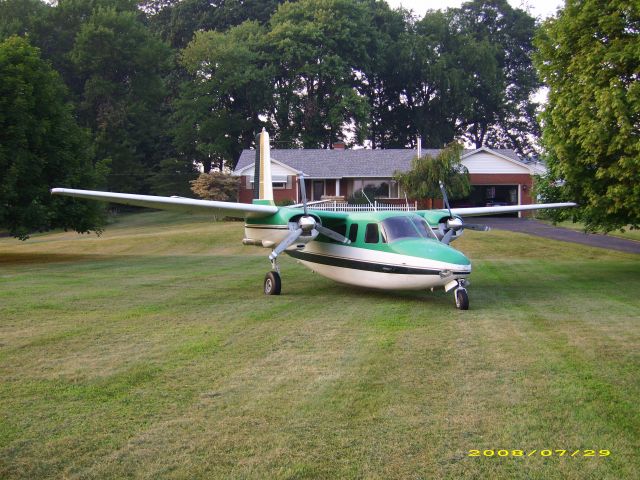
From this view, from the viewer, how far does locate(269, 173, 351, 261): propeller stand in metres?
16.4

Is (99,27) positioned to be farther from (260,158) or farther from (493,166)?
(260,158)

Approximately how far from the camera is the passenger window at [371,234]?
15822mm

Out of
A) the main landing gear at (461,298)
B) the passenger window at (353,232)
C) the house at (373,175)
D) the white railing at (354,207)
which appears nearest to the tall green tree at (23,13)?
the house at (373,175)

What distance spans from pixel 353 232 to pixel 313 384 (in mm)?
8987

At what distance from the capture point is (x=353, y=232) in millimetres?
16594

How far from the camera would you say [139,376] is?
809 cm

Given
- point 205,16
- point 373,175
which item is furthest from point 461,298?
point 205,16

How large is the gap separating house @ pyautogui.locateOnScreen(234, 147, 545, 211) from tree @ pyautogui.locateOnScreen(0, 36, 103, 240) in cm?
2497

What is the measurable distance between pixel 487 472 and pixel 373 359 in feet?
12.2

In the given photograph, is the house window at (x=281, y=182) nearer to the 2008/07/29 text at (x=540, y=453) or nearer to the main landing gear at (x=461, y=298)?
the main landing gear at (x=461, y=298)

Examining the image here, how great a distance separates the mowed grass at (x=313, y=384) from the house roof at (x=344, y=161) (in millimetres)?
41065

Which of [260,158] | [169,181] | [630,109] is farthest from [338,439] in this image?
[169,181]

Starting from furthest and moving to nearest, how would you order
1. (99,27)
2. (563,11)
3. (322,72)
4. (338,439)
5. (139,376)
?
(322,72) < (99,27) < (563,11) < (139,376) < (338,439)

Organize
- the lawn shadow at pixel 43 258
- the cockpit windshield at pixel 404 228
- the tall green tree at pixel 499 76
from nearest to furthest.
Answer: the cockpit windshield at pixel 404 228 → the lawn shadow at pixel 43 258 → the tall green tree at pixel 499 76
